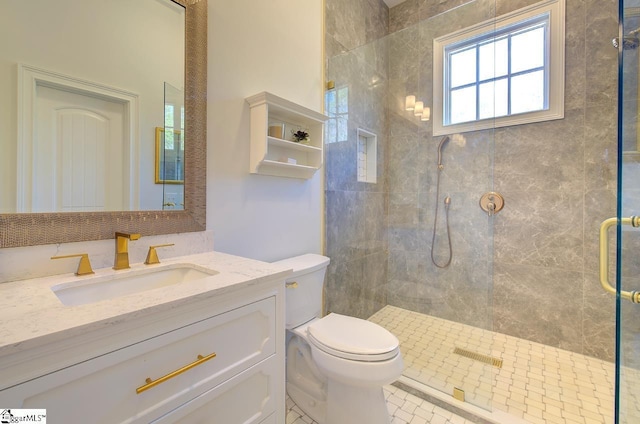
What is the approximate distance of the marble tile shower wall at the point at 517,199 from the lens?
1866 mm

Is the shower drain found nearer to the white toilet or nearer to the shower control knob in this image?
the white toilet

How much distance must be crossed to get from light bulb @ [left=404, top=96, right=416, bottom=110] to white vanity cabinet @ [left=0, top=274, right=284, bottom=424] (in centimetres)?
207

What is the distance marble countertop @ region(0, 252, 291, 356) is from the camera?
493 millimetres

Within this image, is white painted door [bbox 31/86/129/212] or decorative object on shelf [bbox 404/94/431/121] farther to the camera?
decorative object on shelf [bbox 404/94/431/121]

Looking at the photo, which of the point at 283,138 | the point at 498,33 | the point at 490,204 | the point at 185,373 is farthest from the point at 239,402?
the point at 498,33

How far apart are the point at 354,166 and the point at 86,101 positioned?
1.74 meters

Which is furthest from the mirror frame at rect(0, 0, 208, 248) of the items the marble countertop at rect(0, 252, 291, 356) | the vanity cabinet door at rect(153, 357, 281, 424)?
the vanity cabinet door at rect(153, 357, 281, 424)

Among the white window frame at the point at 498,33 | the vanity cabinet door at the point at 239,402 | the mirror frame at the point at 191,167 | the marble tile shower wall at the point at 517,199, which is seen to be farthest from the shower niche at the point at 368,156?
the vanity cabinet door at the point at 239,402

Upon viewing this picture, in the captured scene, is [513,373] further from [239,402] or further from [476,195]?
[239,402]

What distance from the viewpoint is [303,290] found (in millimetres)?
1466

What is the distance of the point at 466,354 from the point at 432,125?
1.76 m

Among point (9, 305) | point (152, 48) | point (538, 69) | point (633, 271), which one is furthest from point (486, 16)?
point (9, 305)

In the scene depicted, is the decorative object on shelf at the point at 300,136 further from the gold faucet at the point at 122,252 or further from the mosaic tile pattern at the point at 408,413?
the mosaic tile pattern at the point at 408,413

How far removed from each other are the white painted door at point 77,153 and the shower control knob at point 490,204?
235 cm
